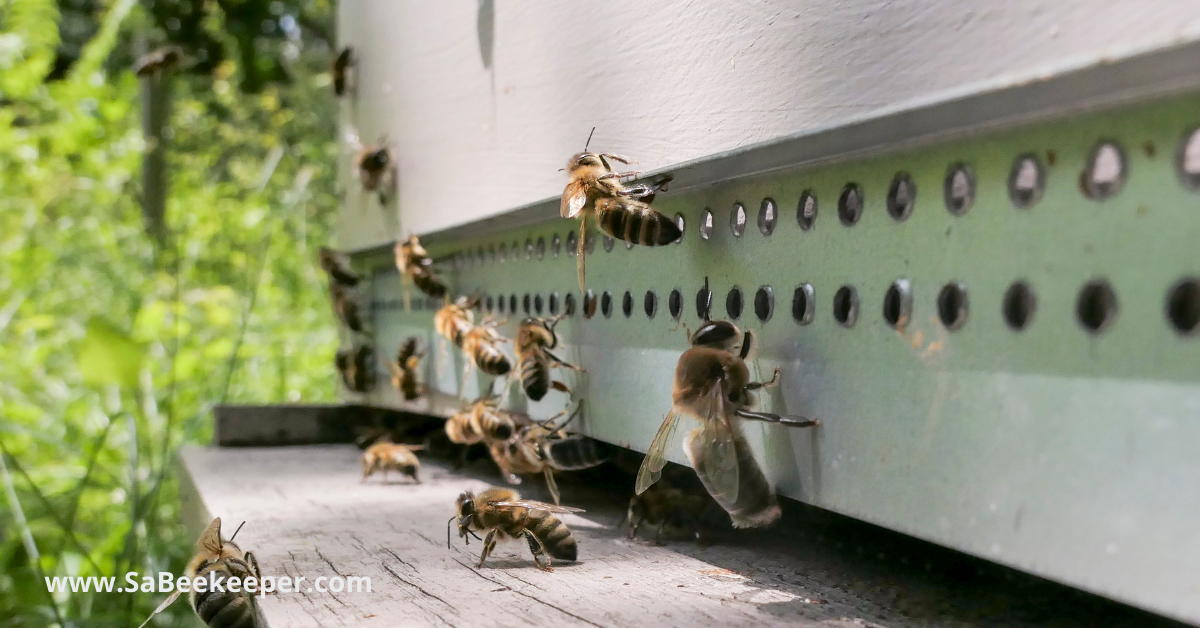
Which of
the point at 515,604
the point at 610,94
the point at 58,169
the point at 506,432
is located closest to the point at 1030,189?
the point at 515,604

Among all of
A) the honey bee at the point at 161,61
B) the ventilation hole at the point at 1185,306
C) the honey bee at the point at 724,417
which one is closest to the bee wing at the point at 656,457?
the honey bee at the point at 724,417

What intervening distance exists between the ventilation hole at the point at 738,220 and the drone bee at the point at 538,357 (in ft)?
1.91

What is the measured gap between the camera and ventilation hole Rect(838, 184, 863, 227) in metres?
1.10

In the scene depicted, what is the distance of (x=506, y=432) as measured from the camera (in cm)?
195

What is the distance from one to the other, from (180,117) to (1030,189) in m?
8.18

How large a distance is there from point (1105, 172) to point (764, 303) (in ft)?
1.72

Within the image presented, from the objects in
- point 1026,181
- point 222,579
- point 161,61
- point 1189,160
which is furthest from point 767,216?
point 161,61

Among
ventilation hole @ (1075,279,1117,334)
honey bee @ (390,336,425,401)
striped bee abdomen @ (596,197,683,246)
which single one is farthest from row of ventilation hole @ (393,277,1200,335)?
honey bee @ (390,336,425,401)

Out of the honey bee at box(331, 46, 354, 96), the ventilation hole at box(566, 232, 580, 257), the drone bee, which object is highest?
the honey bee at box(331, 46, 354, 96)

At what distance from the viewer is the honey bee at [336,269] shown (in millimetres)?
3409

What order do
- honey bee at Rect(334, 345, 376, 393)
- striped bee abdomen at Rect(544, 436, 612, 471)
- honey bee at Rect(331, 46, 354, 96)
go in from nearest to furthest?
striped bee abdomen at Rect(544, 436, 612, 471) < honey bee at Rect(331, 46, 354, 96) < honey bee at Rect(334, 345, 376, 393)

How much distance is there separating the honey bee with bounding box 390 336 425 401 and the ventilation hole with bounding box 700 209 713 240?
1.57 meters

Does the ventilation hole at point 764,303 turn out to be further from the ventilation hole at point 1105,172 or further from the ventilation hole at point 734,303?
the ventilation hole at point 1105,172

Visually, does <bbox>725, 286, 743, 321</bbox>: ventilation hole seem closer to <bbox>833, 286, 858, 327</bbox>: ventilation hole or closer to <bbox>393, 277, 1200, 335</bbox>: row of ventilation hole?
<bbox>393, 277, 1200, 335</bbox>: row of ventilation hole
